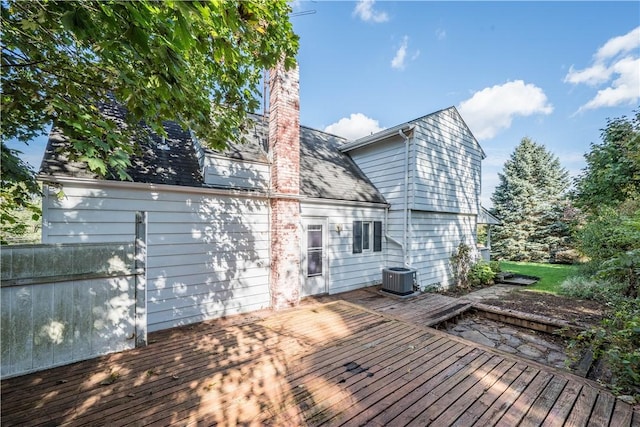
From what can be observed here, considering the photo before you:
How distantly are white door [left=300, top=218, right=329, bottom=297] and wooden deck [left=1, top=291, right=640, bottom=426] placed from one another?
238 cm

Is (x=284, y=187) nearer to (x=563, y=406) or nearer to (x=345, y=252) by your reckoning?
(x=345, y=252)

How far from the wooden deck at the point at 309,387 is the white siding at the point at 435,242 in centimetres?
393

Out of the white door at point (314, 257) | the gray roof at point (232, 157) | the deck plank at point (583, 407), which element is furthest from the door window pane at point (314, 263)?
the deck plank at point (583, 407)

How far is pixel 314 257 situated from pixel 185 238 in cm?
318

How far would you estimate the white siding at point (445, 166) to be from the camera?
7621mm

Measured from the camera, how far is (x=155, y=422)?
234 centimetres

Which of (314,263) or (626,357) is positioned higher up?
(314,263)

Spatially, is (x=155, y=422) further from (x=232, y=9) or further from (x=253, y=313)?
(x=232, y=9)

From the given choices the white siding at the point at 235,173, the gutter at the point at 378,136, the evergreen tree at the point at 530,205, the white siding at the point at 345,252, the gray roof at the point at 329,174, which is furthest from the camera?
the evergreen tree at the point at 530,205

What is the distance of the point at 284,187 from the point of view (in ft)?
18.5

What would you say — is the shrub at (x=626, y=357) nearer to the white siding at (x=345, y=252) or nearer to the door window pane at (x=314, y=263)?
the white siding at (x=345, y=252)

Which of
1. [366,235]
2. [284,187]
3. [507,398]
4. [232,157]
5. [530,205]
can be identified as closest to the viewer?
[507,398]

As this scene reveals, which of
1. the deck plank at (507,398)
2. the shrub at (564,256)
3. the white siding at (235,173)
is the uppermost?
the white siding at (235,173)

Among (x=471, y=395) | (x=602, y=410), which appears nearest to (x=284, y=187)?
(x=471, y=395)
